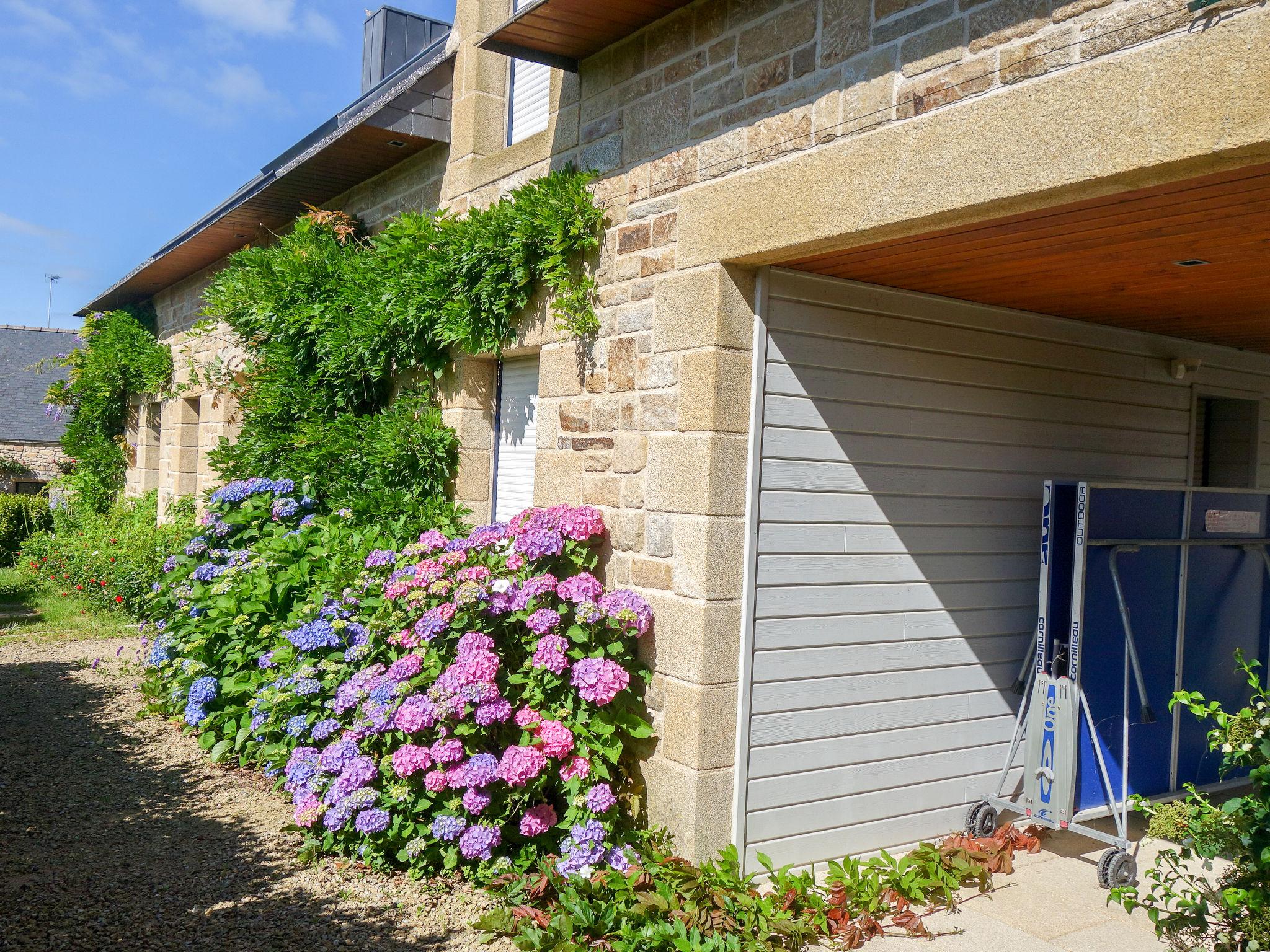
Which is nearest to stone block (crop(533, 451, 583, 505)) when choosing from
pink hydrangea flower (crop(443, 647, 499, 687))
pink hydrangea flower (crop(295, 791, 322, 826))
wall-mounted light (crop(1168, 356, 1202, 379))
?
pink hydrangea flower (crop(443, 647, 499, 687))

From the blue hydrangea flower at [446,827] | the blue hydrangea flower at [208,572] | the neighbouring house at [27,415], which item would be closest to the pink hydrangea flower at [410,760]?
the blue hydrangea flower at [446,827]

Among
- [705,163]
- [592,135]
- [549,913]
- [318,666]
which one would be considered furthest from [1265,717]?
[318,666]

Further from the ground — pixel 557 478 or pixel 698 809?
pixel 557 478

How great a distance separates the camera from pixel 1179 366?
582 centimetres

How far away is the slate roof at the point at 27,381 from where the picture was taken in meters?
25.8

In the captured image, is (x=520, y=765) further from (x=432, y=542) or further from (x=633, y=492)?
(x=432, y=542)

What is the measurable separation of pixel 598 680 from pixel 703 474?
37.9 inches

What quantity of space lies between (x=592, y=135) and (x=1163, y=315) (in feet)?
9.89

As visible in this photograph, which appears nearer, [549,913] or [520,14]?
[549,913]

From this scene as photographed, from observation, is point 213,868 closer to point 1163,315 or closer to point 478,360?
point 478,360

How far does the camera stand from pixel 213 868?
4480mm

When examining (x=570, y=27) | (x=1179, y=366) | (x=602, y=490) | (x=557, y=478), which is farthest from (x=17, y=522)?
(x=1179, y=366)

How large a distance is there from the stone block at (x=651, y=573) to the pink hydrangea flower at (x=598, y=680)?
15.9 inches

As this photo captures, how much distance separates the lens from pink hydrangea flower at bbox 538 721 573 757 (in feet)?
13.8
